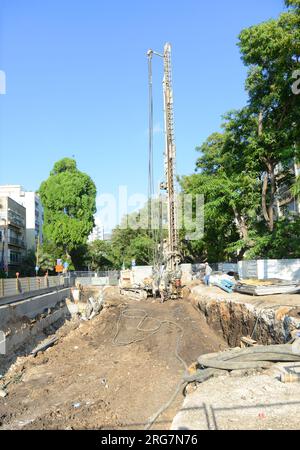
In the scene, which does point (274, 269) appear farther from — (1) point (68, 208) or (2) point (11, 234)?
(2) point (11, 234)

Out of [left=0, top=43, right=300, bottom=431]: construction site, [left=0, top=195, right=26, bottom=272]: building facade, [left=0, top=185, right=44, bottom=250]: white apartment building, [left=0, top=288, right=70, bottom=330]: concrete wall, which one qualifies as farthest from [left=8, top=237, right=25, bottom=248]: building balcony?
[left=0, top=43, right=300, bottom=431]: construction site

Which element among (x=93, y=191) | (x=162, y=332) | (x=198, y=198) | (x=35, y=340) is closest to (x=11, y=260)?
(x=93, y=191)

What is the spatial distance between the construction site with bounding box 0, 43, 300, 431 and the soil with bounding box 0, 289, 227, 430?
38 mm

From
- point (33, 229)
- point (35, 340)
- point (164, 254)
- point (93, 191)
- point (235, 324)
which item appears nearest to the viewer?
point (235, 324)

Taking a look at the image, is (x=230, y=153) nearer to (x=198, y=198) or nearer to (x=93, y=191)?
(x=198, y=198)

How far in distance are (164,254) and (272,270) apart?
257 inches

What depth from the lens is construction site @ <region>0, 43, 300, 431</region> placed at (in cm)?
655

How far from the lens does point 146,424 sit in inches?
286

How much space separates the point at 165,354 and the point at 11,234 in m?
48.4

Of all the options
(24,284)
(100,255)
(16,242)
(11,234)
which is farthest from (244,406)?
(16,242)

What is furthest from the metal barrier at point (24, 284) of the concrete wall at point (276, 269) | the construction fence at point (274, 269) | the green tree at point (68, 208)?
the concrete wall at point (276, 269)

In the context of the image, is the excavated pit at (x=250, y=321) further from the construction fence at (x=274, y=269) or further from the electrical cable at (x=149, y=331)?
the construction fence at (x=274, y=269)

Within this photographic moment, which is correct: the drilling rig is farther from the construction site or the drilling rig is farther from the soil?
the soil

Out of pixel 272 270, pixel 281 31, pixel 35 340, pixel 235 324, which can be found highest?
pixel 281 31
